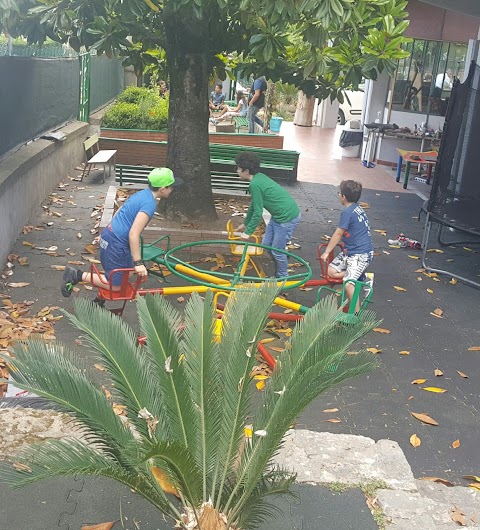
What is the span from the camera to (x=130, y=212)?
658 centimetres

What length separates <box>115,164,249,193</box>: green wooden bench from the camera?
12.5 meters

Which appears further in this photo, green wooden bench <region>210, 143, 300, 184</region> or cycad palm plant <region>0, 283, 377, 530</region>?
green wooden bench <region>210, 143, 300, 184</region>

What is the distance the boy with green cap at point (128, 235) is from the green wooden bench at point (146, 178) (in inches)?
221

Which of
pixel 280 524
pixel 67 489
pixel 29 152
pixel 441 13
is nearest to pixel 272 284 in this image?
pixel 280 524

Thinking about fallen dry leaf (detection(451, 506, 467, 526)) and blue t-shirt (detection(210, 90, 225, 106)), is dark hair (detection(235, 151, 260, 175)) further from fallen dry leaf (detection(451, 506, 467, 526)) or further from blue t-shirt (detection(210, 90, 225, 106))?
blue t-shirt (detection(210, 90, 225, 106))

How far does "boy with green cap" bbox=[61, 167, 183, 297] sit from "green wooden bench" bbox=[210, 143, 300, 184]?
724 cm

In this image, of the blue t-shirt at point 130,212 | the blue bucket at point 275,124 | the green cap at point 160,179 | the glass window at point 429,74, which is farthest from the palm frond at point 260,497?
the blue bucket at point 275,124

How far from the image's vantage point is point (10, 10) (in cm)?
827

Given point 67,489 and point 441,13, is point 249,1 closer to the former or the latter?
point 67,489

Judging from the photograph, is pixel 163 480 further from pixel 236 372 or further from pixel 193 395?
pixel 236 372

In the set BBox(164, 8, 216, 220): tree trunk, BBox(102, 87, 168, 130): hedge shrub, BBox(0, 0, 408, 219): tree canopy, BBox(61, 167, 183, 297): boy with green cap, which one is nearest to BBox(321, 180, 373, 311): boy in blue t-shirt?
BBox(0, 0, 408, 219): tree canopy

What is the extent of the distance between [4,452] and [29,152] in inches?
287

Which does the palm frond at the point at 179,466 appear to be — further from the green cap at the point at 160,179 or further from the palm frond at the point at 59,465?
the green cap at the point at 160,179

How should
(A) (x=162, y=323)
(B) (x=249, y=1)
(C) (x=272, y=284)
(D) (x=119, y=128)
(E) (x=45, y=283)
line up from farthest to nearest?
(D) (x=119, y=128)
(E) (x=45, y=283)
(B) (x=249, y=1)
(C) (x=272, y=284)
(A) (x=162, y=323)
